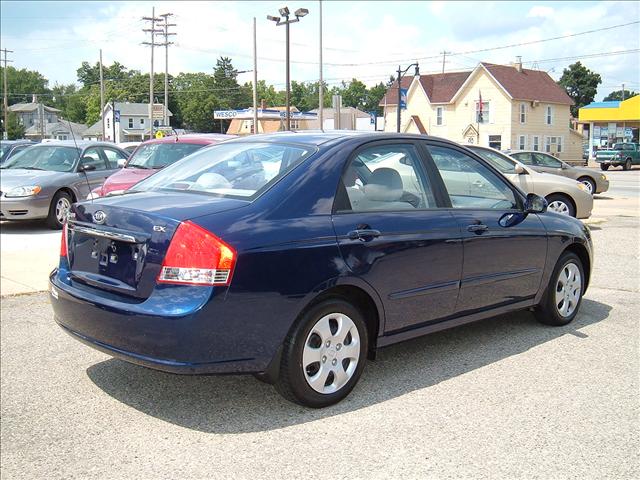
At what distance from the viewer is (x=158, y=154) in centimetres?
1234

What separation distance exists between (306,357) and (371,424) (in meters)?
0.52

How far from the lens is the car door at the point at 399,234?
414 cm

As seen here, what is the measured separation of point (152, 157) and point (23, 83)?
132m

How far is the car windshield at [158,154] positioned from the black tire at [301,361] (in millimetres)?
8282

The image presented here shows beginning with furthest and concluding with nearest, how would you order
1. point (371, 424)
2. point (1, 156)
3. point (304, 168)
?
point (1, 156) → point (304, 168) → point (371, 424)

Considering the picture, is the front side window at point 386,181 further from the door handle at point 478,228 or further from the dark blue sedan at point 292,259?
the door handle at point 478,228

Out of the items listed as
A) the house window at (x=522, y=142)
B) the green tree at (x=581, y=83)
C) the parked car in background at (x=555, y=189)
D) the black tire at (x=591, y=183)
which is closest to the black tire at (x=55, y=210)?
the parked car in background at (x=555, y=189)

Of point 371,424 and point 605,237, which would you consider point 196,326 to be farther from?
point 605,237

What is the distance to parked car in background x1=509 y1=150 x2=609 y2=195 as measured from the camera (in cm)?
1834

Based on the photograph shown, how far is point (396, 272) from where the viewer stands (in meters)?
4.29

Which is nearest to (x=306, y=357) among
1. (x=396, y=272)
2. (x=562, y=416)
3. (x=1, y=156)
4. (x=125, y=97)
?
(x=396, y=272)

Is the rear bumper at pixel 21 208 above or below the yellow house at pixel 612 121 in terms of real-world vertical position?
below

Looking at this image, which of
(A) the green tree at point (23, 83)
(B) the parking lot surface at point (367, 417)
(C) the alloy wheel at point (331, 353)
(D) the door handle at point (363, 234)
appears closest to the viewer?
(B) the parking lot surface at point (367, 417)

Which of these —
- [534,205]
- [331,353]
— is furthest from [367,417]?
[534,205]
